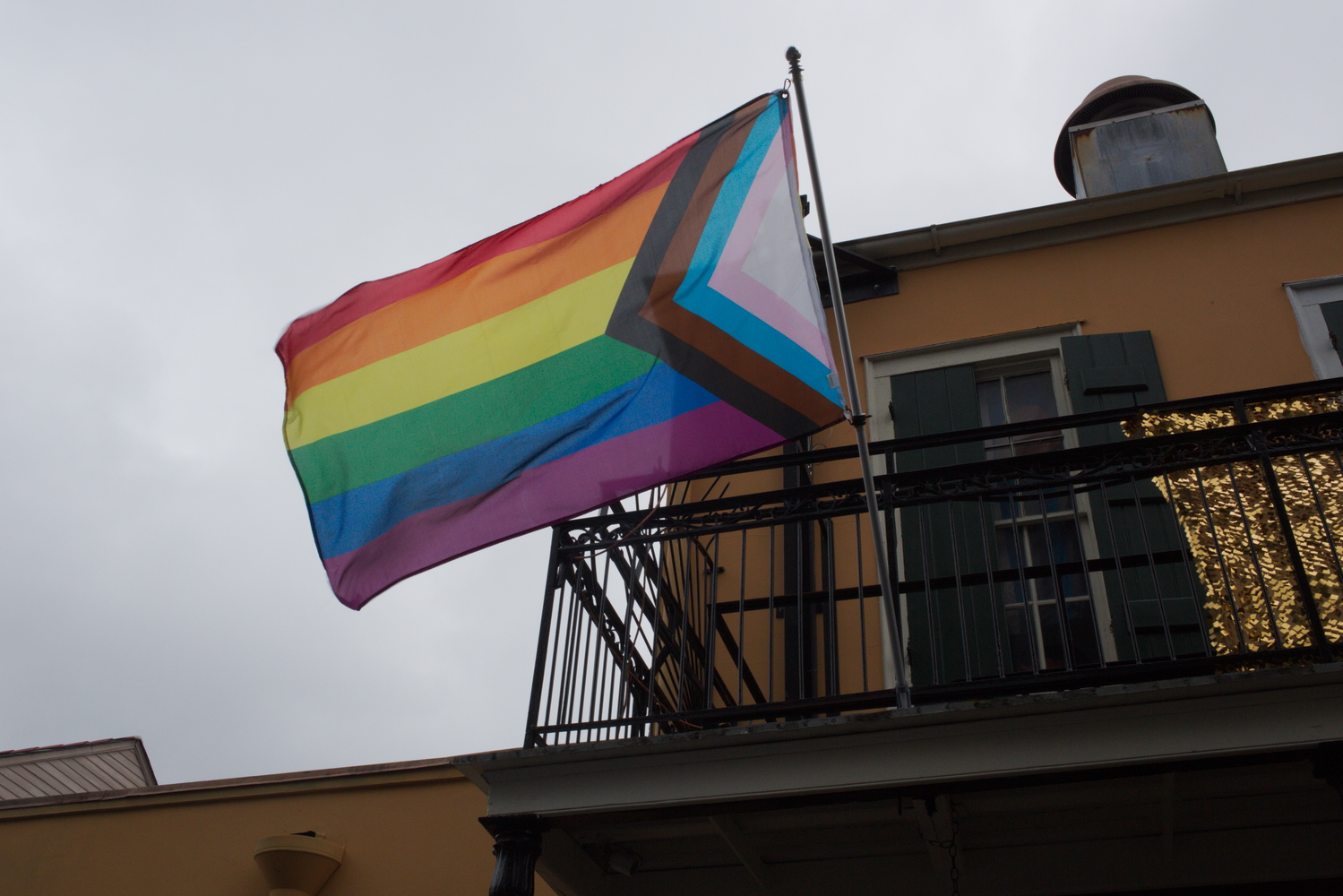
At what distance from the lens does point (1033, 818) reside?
14.1 feet

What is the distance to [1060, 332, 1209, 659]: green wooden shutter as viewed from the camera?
5371mm

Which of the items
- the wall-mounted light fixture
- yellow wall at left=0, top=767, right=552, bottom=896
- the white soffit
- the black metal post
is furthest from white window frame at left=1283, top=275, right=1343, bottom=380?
the white soffit

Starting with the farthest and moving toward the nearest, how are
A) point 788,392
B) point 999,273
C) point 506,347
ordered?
point 999,273, point 506,347, point 788,392

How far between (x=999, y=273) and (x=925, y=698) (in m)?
3.91

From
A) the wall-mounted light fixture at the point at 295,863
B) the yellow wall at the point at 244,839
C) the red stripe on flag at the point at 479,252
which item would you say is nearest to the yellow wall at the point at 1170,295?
the red stripe on flag at the point at 479,252

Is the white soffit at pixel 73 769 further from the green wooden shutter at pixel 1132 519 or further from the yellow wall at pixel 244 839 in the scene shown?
the green wooden shutter at pixel 1132 519

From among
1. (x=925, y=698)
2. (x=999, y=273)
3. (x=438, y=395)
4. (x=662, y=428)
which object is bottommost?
(x=925, y=698)

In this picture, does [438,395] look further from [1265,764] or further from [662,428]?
[1265,764]

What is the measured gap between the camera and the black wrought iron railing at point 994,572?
13.7ft

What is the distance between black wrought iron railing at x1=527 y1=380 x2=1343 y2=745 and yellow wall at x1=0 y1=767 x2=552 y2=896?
1373 millimetres

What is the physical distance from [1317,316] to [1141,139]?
10.00ft

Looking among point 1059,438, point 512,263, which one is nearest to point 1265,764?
point 1059,438

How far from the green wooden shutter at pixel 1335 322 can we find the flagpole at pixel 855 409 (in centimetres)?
379

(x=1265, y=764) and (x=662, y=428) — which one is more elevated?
(x=662, y=428)
